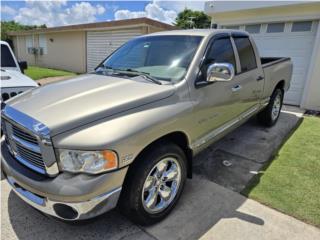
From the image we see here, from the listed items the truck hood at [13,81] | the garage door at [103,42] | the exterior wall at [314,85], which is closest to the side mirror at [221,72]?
the truck hood at [13,81]

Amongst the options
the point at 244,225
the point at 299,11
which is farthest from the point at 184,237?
the point at 299,11

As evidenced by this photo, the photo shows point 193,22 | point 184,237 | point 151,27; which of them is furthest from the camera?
point 193,22

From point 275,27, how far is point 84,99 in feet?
26.0

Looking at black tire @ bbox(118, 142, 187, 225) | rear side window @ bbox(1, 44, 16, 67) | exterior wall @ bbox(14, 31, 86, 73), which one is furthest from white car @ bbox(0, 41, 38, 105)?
exterior wall @ bbox(14, 31, 86, 73)

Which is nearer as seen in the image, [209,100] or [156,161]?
[156,161]

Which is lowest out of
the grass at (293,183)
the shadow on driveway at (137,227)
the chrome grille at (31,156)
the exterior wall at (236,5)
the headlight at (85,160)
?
the shadow on driveway at (137,227)

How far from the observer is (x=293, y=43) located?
7.88 m

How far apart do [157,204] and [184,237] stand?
0.43 meters

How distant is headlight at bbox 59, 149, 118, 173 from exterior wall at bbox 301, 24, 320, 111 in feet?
24.9

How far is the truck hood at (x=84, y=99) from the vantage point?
2100 millimetres

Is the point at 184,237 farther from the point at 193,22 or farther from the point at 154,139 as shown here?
the point at 193,22

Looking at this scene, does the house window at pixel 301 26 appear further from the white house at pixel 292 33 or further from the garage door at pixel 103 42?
the garage door at pixel 103 42

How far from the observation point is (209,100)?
3.04m

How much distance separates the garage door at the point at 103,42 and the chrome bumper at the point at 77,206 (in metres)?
12.0
